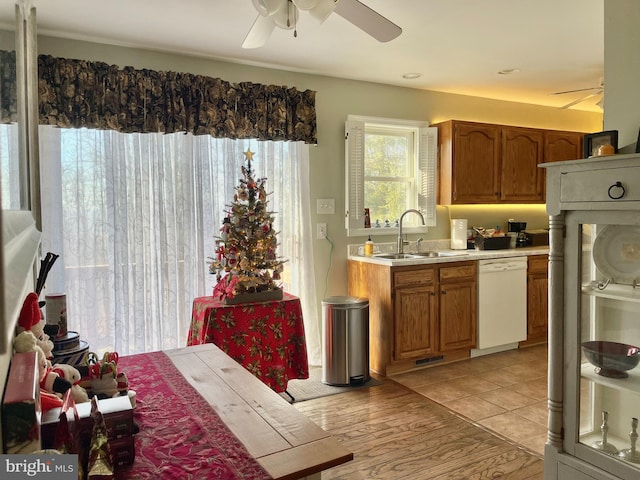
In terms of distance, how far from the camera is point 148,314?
342 cm

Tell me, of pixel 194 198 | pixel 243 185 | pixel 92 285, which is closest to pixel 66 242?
pixel 92 285

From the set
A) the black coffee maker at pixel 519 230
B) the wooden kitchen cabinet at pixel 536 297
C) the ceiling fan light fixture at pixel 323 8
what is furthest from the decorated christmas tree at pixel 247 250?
the black coffee maker at pixel 519 230

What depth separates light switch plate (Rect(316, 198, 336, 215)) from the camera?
4.17 meters

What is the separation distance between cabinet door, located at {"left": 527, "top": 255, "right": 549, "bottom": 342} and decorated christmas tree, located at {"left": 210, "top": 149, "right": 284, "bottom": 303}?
2.86 metres

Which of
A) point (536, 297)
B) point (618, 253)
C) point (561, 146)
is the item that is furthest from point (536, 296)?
point (618, 253)

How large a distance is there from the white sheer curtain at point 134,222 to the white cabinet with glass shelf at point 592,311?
251 centimetres

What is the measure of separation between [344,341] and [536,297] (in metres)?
2.31

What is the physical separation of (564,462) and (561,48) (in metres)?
3.00

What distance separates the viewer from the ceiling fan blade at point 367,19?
6.88 feet

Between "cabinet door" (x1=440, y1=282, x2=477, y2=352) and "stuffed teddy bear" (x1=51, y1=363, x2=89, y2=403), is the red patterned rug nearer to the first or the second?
"stuffed teddy bear" (x1=51, y1=363, x2=89, y2=403)

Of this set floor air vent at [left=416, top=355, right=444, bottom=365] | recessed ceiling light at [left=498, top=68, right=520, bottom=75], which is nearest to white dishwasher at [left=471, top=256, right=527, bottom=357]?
floor air vent at [left=416, top=355, right=444, bottom=365]

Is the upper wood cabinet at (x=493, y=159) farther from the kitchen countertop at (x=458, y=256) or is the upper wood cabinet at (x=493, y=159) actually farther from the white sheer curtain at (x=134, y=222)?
the white sheer curtain at (x=134, y=222)

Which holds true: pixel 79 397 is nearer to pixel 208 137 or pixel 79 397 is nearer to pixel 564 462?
pixel 564 462

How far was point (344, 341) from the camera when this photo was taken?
12.1ft
